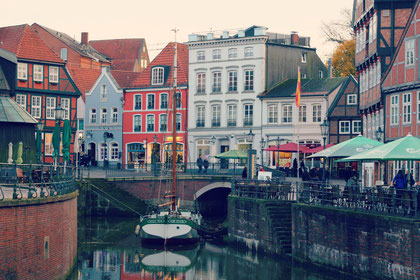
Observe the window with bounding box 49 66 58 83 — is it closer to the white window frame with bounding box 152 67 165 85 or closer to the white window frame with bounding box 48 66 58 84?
the white window frame with bounding box 48 66 58 84

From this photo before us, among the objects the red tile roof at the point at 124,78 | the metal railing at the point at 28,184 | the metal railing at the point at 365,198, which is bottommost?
the metal railing at the point at 365,198

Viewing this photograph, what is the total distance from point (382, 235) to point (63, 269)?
399 inches

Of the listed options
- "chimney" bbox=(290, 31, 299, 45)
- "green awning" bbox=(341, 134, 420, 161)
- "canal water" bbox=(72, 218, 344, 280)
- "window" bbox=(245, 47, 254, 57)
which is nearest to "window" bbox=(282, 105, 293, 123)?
"window" bbox=(245, 47, 254, 57)

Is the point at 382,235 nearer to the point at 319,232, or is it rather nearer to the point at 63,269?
the point at 319,232

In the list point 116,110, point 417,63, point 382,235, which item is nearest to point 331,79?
point 116,110

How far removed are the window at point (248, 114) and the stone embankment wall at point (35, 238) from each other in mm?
43044

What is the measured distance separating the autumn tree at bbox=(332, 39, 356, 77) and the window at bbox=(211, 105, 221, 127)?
12575 millimetres

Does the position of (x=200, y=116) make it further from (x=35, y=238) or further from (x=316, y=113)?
(x=35, y=238)

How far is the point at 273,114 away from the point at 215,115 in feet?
18.3

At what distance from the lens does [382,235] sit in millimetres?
27453

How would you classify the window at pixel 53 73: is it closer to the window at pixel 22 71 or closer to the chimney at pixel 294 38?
the window at pixel 22 71

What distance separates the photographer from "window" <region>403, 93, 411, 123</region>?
42375 millimetres

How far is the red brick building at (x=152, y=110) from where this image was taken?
244 feet

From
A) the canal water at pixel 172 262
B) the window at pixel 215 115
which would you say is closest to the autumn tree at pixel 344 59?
the window at pixel 215 115
